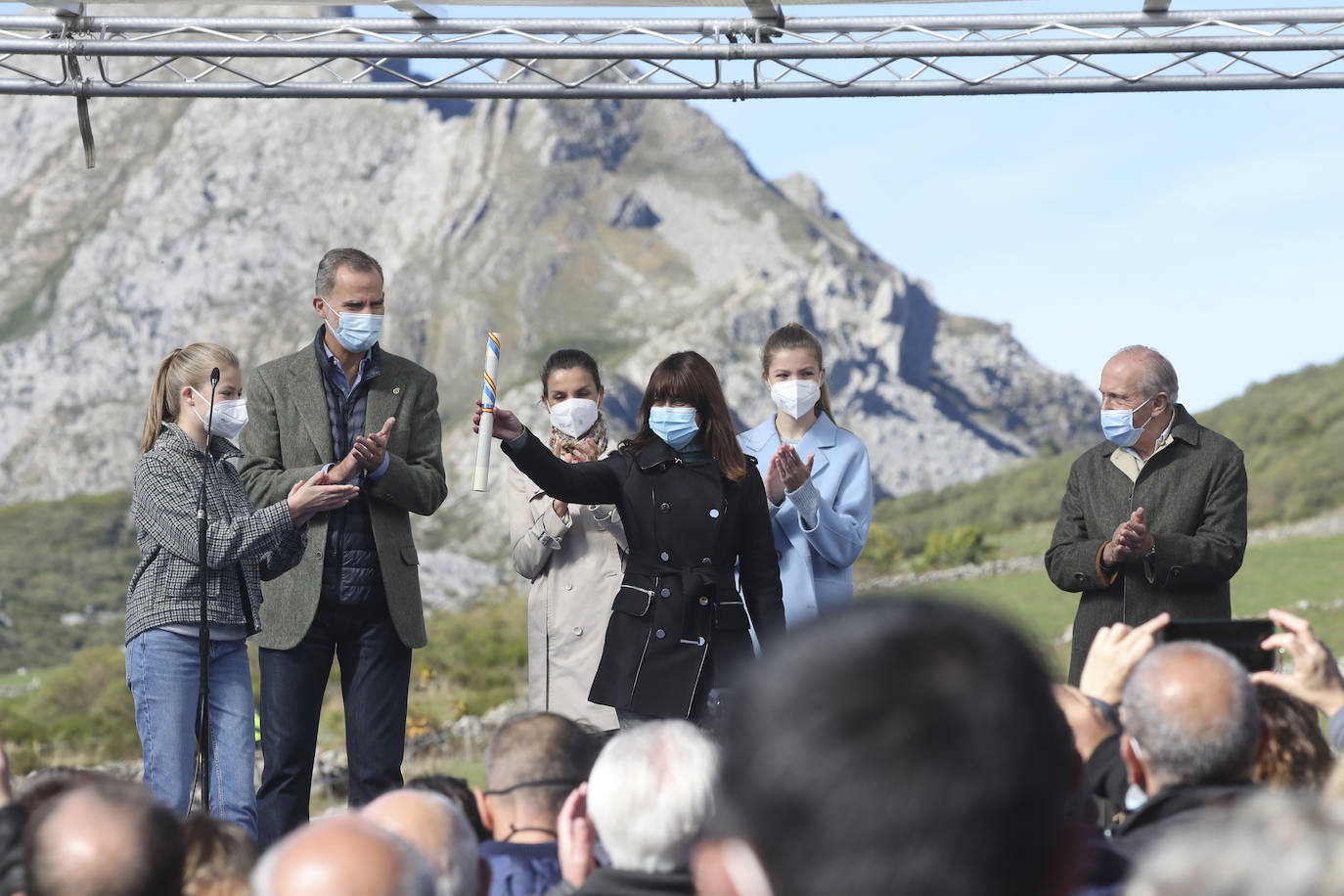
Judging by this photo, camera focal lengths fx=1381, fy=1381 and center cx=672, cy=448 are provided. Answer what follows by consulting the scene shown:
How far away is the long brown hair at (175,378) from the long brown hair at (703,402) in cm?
164

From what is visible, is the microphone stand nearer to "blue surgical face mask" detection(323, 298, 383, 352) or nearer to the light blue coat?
"blue surgical face mask" detection(323, 298, 383, 352)

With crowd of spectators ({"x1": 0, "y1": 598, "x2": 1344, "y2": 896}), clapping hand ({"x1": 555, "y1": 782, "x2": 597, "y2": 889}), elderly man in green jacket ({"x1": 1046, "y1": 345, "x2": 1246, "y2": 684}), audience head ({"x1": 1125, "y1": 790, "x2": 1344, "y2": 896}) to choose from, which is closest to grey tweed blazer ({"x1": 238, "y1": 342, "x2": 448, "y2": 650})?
crowd of spectators ({"x1": 0, "y1": 598, "x2": 1344, "y2": 896})

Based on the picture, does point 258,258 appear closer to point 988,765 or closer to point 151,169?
point 151,169

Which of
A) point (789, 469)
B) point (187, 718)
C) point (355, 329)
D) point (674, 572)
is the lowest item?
point (187, 718)

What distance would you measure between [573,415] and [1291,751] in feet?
11.7

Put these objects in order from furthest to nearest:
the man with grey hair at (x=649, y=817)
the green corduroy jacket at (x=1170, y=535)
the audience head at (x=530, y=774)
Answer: the green corduroy jacket at (x=1170, y=535) → the audience head at (x=530, y=774) → the man with grey hair at (x=649, y=817)

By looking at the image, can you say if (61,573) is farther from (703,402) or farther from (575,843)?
(575,843)

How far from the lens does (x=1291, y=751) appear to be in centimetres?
327

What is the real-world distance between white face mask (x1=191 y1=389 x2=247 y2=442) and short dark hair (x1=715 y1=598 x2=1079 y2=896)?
4582 millimetres

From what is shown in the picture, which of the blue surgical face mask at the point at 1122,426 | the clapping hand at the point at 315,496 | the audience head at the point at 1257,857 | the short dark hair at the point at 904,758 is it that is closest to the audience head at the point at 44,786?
the clapping hand at the point at 315,496

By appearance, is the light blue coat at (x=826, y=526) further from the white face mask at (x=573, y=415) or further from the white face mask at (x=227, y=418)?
the white face mask at (x=227, y=418)

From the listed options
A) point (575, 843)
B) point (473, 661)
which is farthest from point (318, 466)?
point (473, 661)

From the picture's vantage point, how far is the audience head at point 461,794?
11.0 feet

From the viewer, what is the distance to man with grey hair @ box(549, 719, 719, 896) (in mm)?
2523
